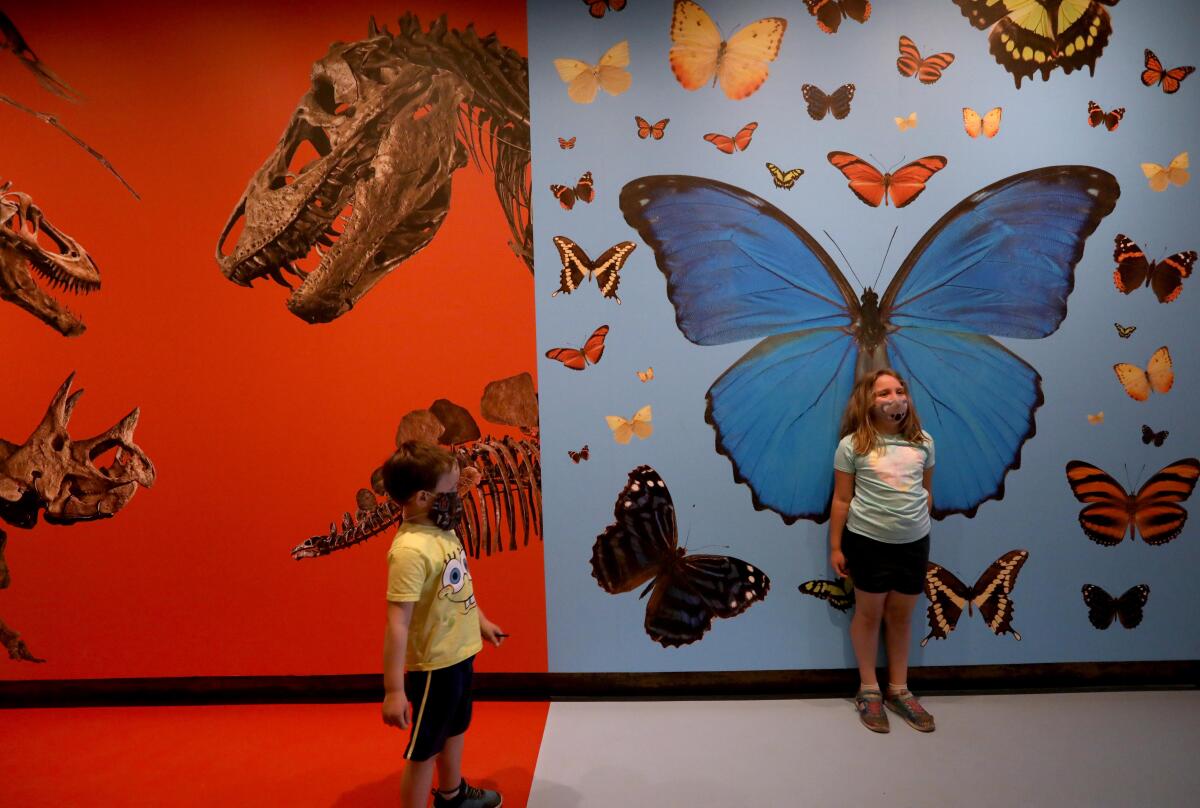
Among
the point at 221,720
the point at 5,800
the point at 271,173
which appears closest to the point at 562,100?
the point at 271,173

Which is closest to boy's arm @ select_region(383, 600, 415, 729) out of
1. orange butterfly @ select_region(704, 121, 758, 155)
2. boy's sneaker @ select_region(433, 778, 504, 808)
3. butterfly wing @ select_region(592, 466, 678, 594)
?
Answer: boy's sneaker @ select_region(433, 778, 504, 808)

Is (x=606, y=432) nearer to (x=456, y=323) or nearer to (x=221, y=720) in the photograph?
(x=456, y=323)

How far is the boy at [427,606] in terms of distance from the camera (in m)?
1.54

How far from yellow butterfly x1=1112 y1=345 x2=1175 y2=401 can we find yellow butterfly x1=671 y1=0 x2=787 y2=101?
1572mm

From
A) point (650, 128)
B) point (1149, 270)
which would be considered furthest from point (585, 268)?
point (1149, 270)

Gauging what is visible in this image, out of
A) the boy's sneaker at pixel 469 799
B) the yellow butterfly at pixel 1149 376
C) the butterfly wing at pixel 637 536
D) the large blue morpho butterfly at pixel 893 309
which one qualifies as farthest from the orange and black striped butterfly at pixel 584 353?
the yellow butterfly at pixel 1149 376

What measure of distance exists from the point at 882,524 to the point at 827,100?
4.63 feet

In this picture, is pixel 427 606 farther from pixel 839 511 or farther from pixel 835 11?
pixel 835 11

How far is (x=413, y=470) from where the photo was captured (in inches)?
61.6

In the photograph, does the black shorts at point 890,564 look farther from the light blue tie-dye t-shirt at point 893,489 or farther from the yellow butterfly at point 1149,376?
the yellow butterfly at point 1149,376

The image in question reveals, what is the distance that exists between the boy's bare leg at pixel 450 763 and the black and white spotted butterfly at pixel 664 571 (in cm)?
81

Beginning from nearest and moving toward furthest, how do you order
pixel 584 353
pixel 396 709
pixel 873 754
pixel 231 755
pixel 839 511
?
pixel 396 709, pixel 873 754, pixel 231 755, pixel 839 511, pixel 584 353

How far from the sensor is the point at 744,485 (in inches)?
94.4

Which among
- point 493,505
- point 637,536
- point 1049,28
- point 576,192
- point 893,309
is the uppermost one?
point 1049,28
